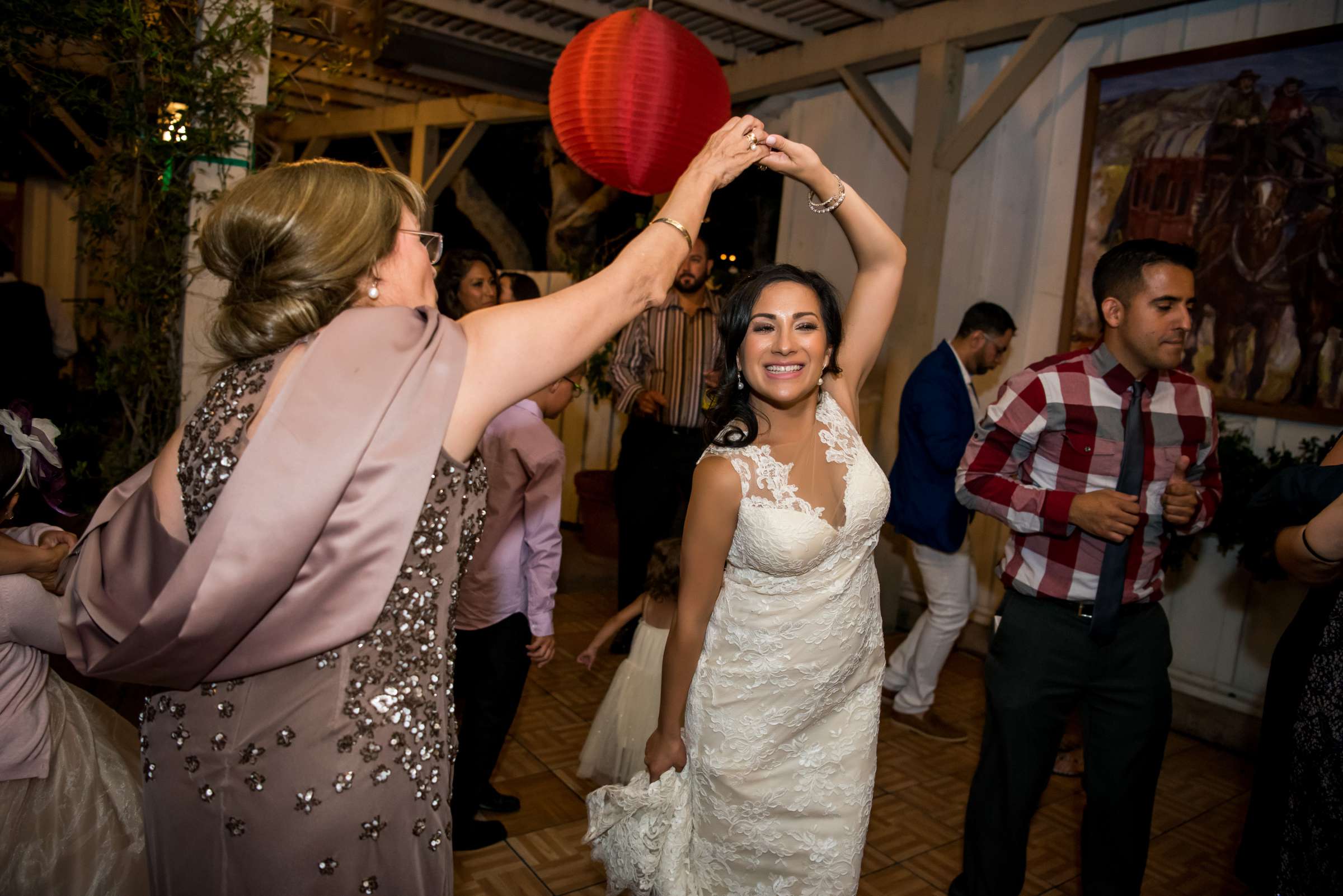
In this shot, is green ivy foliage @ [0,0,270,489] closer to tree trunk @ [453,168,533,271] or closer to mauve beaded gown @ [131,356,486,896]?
mauve beaded gown @ [131,356,486,896]

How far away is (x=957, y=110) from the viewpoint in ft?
15.6

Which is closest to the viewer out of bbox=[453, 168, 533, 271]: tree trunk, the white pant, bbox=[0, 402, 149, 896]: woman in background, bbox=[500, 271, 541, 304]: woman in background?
bbox=[0, 402, 149, 896]: woman in background

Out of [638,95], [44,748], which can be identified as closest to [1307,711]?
[44,748]

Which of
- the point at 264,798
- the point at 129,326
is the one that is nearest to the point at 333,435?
the point at 264,798

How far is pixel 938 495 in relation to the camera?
372 centimetres

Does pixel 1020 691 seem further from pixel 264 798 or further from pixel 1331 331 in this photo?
pixel 1331 331

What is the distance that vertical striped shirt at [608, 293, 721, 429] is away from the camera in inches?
172

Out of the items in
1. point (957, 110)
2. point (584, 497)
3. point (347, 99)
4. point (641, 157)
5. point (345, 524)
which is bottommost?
point (584, 497)

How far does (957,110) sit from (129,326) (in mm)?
3961

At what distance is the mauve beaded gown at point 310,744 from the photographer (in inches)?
44.2

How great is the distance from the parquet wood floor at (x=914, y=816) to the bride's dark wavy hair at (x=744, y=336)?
1.43 m

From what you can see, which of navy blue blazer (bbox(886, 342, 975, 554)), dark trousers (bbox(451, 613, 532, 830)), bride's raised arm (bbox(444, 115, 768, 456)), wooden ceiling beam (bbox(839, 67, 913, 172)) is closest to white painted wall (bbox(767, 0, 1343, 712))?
wooden ceiling beam (bbox(839, 67, 913, 172))

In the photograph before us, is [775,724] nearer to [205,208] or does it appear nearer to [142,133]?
[205,208]

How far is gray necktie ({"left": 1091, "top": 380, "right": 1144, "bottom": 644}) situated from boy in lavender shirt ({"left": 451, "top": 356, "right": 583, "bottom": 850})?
4.44 feet
